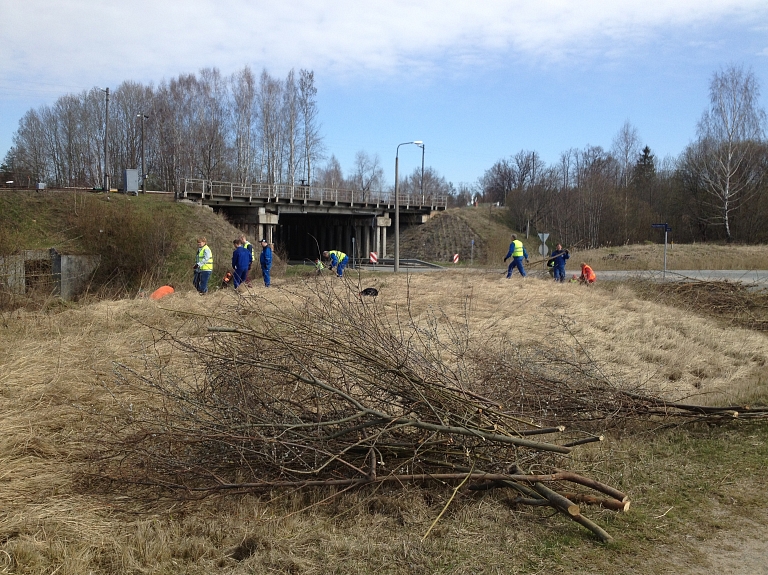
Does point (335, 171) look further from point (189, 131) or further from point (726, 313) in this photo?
point (726, 313)

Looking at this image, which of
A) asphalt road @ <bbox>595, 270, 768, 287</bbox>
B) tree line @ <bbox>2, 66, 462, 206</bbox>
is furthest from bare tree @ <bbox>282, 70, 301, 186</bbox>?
asphalt road @ <bbox>595, 270, 768, 287</bbox>

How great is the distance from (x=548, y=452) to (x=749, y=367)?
21.2ft

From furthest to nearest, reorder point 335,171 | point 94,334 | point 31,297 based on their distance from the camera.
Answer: point 335,171, point 31,297, point 94,334

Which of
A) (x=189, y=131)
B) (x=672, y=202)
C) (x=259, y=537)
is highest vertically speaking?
(x=189, y=131)

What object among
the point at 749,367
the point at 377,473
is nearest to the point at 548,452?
the point at 377,473

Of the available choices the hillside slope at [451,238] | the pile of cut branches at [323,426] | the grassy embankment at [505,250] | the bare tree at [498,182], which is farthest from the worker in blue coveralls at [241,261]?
the bare tree at [498,182]

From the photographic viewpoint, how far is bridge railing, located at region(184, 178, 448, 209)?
1650 inches

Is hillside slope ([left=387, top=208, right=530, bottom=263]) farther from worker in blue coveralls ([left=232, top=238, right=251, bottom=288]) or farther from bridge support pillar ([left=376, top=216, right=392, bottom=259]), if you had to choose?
worker in blue coveralls ([left=232, top=238, right=251, bottom=288])

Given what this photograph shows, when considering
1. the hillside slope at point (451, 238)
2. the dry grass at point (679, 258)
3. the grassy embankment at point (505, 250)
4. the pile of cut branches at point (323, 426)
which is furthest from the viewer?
the hillside slope at point (451, 238)

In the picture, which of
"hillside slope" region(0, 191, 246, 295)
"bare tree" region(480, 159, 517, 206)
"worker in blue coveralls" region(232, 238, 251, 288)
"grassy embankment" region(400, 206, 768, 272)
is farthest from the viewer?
"bare tree" region(480, 159, 517, 206)

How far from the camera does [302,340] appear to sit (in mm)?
4727

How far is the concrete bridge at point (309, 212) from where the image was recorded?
42.7m

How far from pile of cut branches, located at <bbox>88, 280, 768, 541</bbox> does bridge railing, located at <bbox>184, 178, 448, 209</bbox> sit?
118ft

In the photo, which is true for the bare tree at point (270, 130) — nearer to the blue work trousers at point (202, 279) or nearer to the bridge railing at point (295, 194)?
the bridge railing at point (295, 194)
